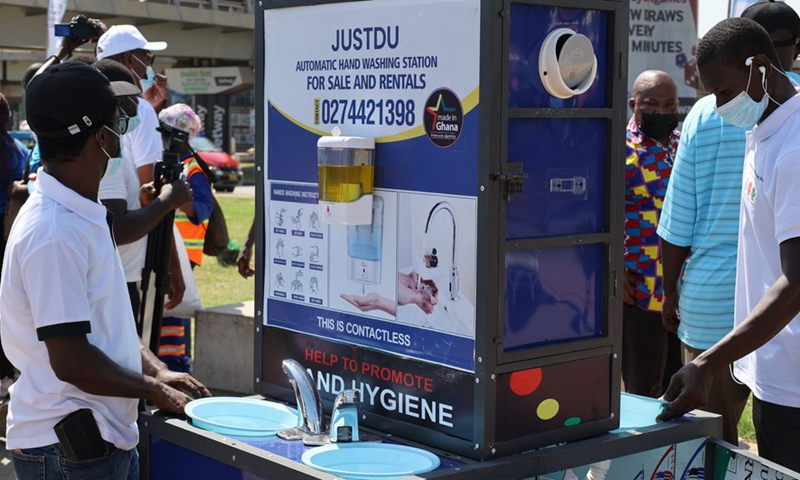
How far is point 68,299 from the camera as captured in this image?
2.68 m

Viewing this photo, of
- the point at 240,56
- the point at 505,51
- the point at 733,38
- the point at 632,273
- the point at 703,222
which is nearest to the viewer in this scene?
the point at 505,51

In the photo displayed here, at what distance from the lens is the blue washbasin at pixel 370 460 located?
2.68m

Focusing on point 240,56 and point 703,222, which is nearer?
point 703,222

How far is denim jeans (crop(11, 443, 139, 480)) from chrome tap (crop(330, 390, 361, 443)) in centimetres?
61

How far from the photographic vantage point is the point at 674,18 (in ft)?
30.6

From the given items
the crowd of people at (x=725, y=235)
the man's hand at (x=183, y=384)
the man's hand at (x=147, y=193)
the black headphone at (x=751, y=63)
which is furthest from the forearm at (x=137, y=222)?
the black headphone at (x=751, y=63)

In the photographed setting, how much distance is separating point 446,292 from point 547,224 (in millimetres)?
328

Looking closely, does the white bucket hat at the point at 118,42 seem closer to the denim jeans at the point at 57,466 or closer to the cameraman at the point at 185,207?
the cameraman at the point at 185,207

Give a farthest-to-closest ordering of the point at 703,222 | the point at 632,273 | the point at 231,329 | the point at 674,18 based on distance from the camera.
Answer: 1. the point at 674,18
2. the point at 231,329
3. the point at 632,273
4. the point at 703,222

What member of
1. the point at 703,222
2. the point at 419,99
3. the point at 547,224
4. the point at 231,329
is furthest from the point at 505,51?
the point at 231,329

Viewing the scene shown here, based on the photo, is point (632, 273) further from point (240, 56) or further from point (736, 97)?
point (240, 56)

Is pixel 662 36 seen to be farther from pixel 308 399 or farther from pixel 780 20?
pixel 308 399

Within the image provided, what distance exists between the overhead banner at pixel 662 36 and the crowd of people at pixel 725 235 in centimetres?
368

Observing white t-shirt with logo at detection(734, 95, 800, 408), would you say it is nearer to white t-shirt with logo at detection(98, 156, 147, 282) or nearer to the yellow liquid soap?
the yellow liquid soap
